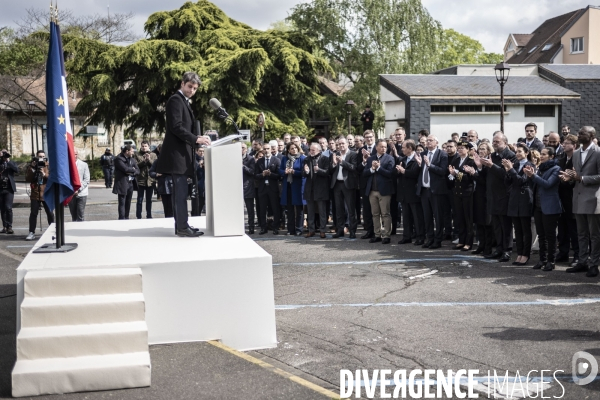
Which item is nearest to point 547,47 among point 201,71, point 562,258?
point 201,71

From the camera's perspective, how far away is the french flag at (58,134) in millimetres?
7812

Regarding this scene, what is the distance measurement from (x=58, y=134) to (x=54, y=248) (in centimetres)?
131

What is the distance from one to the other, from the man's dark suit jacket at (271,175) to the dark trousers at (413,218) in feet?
11.1

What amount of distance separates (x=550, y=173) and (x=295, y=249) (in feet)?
16.6

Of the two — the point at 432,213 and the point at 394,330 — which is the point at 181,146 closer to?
the point at 394,330

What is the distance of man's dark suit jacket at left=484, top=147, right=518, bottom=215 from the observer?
1155 cm

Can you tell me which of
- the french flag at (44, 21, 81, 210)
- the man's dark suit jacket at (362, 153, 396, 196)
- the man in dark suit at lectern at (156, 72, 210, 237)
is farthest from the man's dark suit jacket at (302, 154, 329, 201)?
the french flag at (44, 21, 81, 210)

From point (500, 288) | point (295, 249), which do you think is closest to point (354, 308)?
point (500, 288)

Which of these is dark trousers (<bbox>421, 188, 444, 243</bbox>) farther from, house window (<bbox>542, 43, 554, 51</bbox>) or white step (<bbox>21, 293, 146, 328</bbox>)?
house window (<bbox>542, 43, 554, 51</bbox>)

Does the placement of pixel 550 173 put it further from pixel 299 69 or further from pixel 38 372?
pixel 299 69

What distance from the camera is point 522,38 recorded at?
7719 cm

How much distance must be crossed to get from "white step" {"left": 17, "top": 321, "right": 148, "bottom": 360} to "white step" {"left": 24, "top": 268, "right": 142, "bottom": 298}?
16.0 inches

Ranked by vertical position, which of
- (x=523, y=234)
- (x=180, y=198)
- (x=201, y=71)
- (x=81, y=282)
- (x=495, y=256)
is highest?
(x=201, y=71)

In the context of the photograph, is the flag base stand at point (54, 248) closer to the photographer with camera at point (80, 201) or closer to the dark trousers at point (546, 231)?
the dark trousers at point (546, 231)
